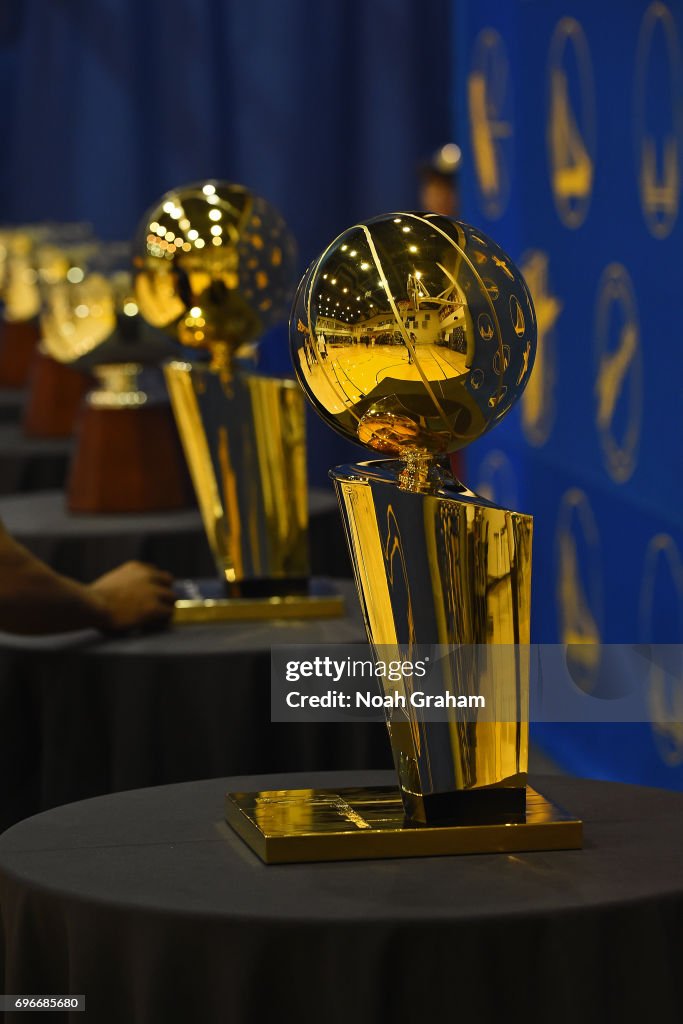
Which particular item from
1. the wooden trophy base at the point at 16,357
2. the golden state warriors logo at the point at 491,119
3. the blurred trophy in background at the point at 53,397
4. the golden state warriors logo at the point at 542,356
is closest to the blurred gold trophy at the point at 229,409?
the golden state warriors logo at the point at 542,356

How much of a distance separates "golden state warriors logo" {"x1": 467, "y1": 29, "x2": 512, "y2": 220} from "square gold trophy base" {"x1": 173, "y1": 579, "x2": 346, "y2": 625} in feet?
6.10

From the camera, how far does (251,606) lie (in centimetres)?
268

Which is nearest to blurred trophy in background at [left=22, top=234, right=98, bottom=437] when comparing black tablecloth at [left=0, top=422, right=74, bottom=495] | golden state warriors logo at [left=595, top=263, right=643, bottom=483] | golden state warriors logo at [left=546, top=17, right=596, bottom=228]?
black tablecloth at [left=0, top=422, right=74, bottom=495]

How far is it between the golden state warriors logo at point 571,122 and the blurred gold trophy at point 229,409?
0.91m

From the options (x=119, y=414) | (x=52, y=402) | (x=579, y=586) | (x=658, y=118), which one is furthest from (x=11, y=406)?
(x=658, y=118)

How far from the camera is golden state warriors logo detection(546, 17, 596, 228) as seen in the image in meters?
3.52

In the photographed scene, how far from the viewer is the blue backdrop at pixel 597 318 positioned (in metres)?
3.03

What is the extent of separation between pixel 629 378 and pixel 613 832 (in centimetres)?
167

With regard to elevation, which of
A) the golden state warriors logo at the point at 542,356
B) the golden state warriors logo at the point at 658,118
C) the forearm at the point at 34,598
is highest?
the golden state warriors logo at the point at 658,118

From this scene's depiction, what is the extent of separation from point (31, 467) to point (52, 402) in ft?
1.06

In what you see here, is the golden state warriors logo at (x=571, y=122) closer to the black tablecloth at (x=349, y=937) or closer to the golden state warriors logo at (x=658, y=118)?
the golden state warriors logo at (x=658, y=118)

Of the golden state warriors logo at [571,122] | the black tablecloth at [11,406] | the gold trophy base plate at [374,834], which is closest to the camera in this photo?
the gold trophy base plate at [374,834]

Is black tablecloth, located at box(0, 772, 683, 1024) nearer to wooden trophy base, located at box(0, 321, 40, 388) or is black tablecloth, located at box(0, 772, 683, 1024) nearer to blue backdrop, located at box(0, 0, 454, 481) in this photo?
wooden trophy base, located at box(0, 321, 40, 388)

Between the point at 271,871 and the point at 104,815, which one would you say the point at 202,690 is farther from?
the point at 271,871
